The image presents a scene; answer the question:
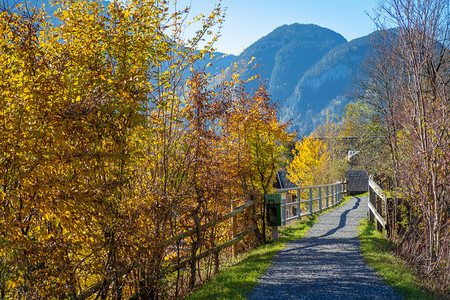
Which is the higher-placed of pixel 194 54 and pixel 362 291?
pixel 194 54

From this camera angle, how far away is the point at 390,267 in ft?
25.3

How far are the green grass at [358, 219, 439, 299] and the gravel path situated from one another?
0.47ft

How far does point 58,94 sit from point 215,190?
4712 mm

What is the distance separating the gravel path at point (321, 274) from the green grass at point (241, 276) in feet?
0.51

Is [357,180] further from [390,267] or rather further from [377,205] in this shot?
[390,267]

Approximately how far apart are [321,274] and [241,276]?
1.33m

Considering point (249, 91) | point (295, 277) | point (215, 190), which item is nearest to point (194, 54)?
point (215, 190)

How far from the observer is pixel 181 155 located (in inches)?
279

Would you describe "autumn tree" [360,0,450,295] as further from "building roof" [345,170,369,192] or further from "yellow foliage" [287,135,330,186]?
"building roof" [345,170,369,192]

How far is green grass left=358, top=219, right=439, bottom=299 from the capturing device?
6239 millimetres

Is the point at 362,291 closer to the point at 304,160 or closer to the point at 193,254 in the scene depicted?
the point at 193,254

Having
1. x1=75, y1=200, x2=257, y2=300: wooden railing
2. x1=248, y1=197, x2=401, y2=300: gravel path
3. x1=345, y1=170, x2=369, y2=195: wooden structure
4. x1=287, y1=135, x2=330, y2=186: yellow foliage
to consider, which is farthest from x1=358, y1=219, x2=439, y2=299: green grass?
x1=345, y1=170, x2=369, y2=195: wooden structure

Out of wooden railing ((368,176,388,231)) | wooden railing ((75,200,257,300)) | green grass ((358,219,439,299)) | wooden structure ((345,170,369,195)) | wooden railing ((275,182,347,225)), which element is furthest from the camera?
wooden structure ((345,170,369,195))

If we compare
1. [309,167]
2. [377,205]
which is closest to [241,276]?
[377,205]
